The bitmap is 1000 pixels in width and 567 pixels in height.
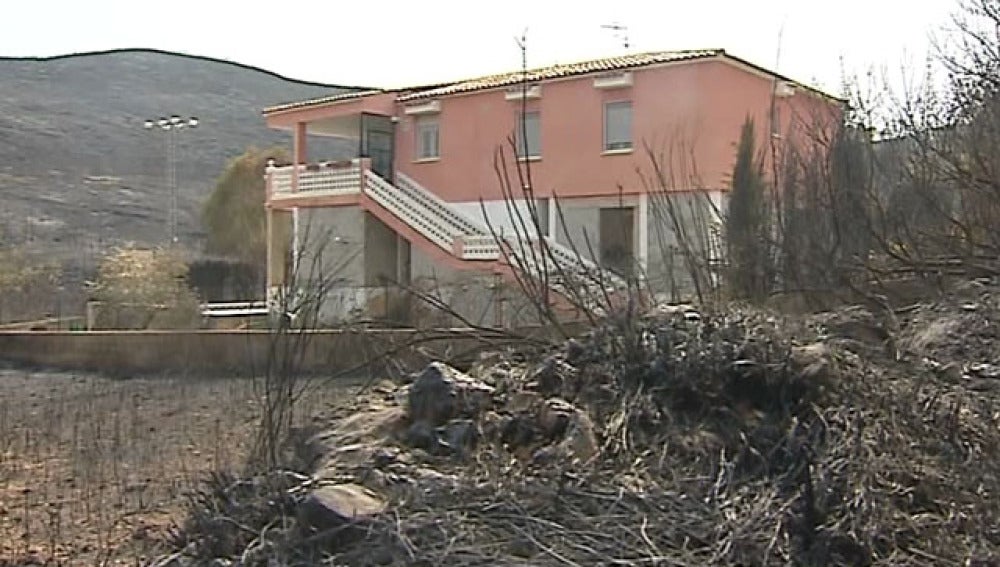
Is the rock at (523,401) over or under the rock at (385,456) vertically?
over

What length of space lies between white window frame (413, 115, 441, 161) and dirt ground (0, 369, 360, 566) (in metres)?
Result: 11.6

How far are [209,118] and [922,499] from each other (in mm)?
67546

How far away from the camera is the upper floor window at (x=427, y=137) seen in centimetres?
2595

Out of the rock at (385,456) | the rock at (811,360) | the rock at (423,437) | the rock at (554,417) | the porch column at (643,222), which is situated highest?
the porch column at (643,222)

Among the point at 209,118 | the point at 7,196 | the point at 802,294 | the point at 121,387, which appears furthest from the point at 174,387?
the point at 209,118

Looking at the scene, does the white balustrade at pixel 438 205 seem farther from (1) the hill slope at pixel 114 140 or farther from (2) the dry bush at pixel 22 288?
(1) the hill slope at pixel 114 140

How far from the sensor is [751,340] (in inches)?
208

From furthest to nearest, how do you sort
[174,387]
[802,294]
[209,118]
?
1. [209,118]
2. [174,387]
3. [802,294]

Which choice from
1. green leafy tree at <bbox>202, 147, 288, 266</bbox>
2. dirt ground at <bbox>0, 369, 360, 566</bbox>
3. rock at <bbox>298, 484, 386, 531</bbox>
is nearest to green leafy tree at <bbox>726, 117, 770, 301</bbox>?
dirt ground at <bbox>0, 369, 360, 566</bbox>

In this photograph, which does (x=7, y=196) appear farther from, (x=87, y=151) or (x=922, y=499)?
(x=922, y=499)

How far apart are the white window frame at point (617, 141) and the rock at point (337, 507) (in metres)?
18.4

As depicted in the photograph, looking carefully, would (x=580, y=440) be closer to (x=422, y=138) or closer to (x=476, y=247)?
(x=476, y=247)

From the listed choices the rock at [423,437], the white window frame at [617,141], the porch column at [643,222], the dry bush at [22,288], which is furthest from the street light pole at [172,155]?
the rock at [423,437]

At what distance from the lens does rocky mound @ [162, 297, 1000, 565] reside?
425 cm
